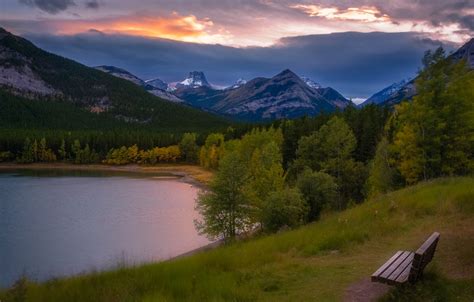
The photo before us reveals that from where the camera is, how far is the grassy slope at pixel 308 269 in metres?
10.6

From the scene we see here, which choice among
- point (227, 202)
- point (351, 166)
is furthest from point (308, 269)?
point (351, 166)

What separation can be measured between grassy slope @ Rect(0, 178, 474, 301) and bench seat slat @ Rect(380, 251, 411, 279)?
45 centimetres

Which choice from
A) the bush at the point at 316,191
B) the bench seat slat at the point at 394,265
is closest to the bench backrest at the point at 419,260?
the bench seat slat at the point at 394,265

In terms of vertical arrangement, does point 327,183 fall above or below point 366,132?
below

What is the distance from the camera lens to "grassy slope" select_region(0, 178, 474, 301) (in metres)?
10.6

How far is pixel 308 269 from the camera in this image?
12992 mm

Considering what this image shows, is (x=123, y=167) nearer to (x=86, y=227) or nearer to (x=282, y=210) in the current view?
(x=86, y=227)

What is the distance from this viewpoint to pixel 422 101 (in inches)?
1455

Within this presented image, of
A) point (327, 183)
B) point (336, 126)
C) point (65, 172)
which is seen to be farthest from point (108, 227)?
point (65, 172)

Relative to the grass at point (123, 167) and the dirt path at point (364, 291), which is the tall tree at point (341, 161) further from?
the grass at point (123, 167)

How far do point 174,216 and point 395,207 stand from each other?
52.2 m

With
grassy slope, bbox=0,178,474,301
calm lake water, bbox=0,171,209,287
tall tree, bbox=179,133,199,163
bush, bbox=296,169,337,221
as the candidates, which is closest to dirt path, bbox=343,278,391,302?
grassy slope, bbox=0,178,474,301

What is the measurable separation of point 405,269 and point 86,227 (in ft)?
185

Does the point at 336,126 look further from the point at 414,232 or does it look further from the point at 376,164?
the point at 414,232
